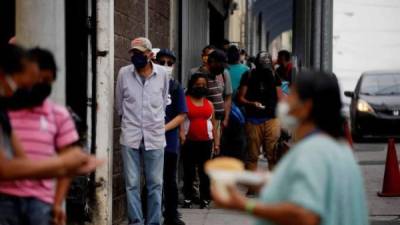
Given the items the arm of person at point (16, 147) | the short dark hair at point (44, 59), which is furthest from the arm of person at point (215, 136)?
the arm of person at point (16, 147)

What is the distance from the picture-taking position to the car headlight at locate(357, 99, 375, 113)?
2220 centimetres

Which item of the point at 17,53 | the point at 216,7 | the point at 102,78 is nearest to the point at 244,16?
the point at 216,7

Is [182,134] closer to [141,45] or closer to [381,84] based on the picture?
[141,45]

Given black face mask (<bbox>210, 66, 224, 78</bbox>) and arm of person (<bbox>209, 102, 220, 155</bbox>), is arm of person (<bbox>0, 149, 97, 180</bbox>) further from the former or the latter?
black face mask (<bbox>210, 66, 224, 78</bbox>)

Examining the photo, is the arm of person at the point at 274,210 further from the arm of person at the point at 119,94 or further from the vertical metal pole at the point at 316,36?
the vertical metal pole at the point at 316,36

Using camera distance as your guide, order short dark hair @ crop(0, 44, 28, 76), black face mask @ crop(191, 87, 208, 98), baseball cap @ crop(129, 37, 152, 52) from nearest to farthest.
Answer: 1. short dark hair @ crop(0, 44, 28, 76)
2. baseball cap @ crop(129, 37, 152, 52)
3. black face mask @ crop(191, 87, 208, 98)

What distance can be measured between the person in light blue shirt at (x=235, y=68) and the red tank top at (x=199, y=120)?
6.96 feet

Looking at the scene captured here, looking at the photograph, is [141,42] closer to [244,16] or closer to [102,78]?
[102,78]

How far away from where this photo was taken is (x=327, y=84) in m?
4.22

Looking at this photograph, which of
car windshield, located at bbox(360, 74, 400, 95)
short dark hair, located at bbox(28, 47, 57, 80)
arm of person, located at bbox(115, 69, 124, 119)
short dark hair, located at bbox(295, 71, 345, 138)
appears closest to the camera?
short dark hair, located at bbox(295, 71, 345, 138)

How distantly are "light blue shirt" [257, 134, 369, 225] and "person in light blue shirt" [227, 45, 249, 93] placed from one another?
983cm

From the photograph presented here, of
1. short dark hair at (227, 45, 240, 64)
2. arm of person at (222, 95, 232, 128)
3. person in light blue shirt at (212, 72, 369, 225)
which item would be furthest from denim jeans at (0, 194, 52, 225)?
short dark hair at (227, 45, 240, 64)

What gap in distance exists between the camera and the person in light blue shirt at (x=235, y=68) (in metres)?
14.4

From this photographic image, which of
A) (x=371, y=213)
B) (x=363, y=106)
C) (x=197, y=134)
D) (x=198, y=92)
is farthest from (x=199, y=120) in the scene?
(x=363, y=106)
